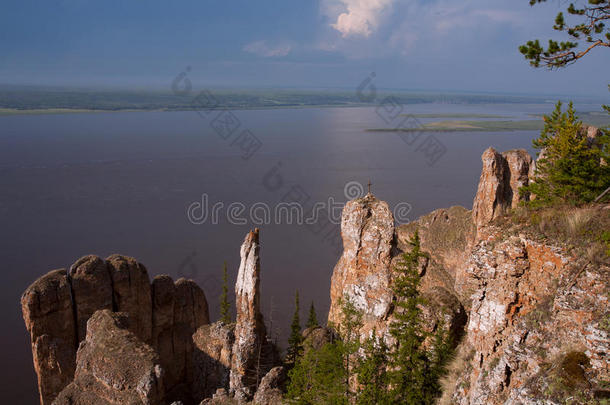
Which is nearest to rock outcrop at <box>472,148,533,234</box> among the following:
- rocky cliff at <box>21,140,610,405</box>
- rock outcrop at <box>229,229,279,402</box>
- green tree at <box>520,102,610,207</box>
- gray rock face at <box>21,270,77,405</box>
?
rocky cliff at <box>21,140,610,405</box>

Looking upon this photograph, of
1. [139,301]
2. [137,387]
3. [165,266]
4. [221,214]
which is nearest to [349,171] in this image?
[221,214]

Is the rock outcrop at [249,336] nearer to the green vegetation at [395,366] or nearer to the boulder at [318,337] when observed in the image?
the boulder at [318,337]

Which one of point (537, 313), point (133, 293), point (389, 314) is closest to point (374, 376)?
point (389, 314)

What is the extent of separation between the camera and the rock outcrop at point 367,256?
22.8 metres

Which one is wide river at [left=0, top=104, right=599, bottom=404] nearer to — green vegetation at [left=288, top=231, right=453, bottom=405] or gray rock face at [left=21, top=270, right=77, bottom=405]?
gray rock face at [left=21, top=270, right=77, bottom=405]

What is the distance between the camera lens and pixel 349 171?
135750 mm

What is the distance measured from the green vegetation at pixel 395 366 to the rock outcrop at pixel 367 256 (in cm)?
459

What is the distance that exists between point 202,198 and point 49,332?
8873cm

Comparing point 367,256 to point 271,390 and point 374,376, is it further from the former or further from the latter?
point 374,376

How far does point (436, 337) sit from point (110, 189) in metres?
117

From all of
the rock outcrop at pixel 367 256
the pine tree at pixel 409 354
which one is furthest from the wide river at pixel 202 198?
the pine tree at pixel 409 354

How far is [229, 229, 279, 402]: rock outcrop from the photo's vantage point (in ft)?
78.9

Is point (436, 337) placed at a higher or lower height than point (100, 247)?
higher

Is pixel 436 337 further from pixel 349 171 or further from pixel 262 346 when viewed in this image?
pixel 349 171
